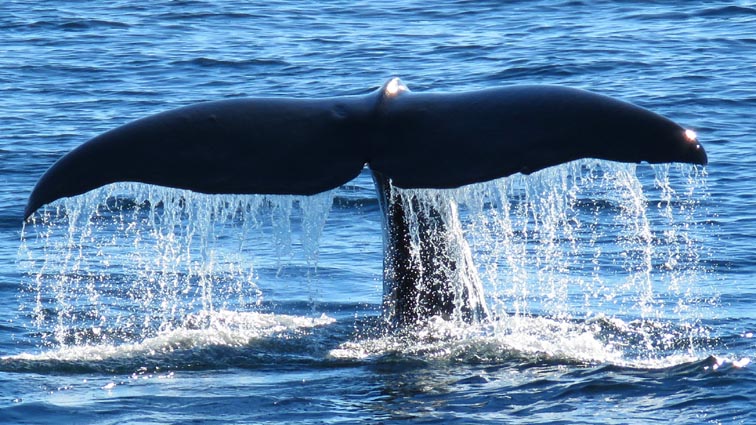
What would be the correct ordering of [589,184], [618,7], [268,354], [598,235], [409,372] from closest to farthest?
[409,372] < [268,354] < [598,235] < [589,184] < [618,7]

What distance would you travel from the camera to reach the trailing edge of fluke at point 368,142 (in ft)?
21.0

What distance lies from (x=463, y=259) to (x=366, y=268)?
119 inches

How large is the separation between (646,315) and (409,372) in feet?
8.07

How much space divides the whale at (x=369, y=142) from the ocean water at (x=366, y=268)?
0.26m

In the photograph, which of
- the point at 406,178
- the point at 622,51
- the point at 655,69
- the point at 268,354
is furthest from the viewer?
the point at 622,51

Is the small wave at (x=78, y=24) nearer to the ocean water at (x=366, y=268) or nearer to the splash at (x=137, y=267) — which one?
the ocean water at (x=366, y=268)

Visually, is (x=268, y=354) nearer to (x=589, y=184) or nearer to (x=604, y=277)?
(x=604, y=277)

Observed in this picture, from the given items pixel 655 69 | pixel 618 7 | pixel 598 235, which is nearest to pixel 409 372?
pixel 598 235

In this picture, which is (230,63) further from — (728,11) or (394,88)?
(394,88)

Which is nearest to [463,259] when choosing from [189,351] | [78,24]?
[189,351]

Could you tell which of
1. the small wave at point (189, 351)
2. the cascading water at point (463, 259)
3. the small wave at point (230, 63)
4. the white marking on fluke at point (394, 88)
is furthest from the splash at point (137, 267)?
the small wave at point (230, 63)

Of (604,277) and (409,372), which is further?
(604,277)

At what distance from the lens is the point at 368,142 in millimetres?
6793

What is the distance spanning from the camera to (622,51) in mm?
19656
